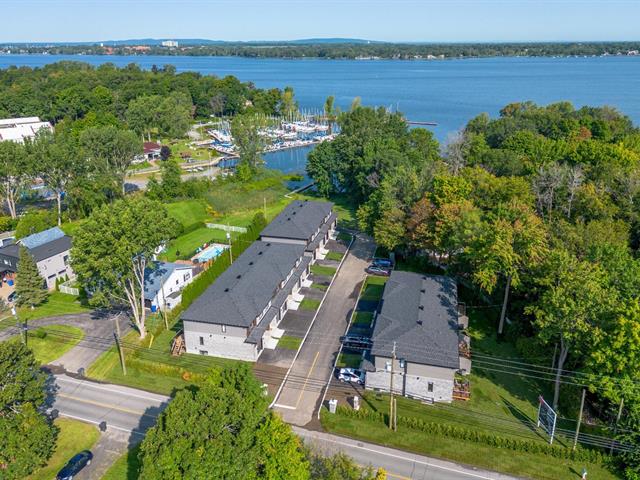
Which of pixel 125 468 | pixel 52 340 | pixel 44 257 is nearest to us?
pixel 125 468

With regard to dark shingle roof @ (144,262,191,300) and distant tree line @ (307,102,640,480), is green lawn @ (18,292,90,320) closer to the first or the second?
dark shingle roof @ (144,262,191,300)

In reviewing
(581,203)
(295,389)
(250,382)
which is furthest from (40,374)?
(581,203)

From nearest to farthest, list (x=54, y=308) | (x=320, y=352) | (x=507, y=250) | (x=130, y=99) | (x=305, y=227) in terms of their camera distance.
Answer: (x=507, y=250) < (x=320, y=352) < (x=54, y=308) < (x=305, y=227) < (x=130, y=99)

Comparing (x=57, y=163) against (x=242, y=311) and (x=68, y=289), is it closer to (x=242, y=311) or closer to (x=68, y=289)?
(x=68, y=289)

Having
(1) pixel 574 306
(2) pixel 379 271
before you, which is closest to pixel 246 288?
(2) pixel 379 271

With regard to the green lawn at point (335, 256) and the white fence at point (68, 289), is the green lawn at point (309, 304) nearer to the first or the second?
the green lawn at point (335, 256)

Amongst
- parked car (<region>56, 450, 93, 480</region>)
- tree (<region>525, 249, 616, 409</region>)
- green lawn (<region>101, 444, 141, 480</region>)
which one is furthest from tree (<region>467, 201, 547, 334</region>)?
parked car (<region>56, 450, 93, 480</region>)

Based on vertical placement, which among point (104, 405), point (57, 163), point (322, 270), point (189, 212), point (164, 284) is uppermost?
point (57, 163)
